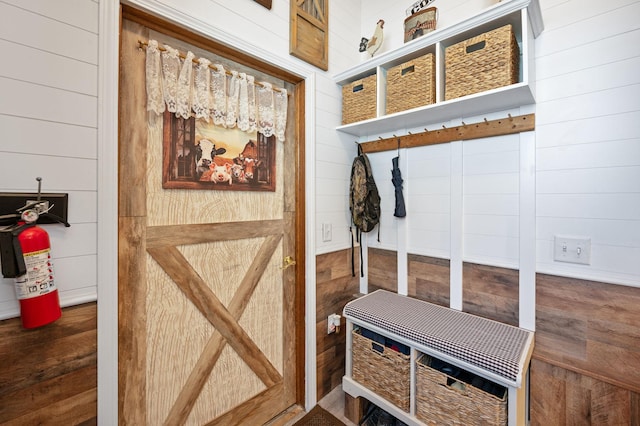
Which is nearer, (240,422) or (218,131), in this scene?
(218,131)

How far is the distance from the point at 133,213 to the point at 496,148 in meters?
1.95

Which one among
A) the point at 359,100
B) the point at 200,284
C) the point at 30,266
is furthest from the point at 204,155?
the point at 359,100

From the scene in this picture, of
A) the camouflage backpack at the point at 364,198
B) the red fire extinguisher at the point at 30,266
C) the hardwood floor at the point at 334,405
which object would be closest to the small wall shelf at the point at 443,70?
the camouflage backpack at the point at 364,198

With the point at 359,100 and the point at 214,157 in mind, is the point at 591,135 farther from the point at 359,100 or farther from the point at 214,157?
the point at 214,157

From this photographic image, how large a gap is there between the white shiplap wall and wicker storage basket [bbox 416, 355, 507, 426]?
0.67m

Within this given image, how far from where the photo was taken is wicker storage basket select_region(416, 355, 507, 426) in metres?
1.12

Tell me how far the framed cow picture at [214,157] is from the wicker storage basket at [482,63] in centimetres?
109

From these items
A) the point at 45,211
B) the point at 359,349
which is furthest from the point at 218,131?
the point at 359,349

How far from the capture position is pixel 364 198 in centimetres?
196

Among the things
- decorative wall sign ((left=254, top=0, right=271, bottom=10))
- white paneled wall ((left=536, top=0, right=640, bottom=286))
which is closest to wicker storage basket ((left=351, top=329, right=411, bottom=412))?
white paneled wall ((left=536, top=0, right=640, bottom=286))

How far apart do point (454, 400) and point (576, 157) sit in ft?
4.31

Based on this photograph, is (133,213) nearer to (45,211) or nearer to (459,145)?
(45,211)

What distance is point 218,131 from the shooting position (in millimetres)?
1448

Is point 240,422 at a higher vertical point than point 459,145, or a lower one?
lower
